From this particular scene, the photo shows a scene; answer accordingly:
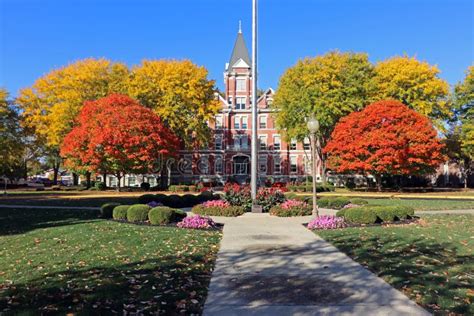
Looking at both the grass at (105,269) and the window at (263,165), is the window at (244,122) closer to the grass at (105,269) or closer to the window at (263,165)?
the window at (263,165)

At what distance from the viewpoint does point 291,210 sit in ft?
55.9

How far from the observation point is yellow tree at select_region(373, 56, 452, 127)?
41.4 meters

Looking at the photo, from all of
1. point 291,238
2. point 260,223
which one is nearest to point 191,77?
point 260,223

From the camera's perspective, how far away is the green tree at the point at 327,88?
4094 centimetres

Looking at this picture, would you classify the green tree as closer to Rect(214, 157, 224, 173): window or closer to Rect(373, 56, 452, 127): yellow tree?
Rect(373, 56, 452, 127): yellow tree

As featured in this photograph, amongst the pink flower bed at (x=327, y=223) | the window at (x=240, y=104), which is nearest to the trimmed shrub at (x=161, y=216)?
the pink flower bed at (x=327, y=223)

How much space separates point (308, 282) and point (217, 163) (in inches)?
2102

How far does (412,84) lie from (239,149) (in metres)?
26.1

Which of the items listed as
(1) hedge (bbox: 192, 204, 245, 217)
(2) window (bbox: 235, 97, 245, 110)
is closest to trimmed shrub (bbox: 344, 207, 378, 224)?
(1) hedge (bbox: 192, 204, 245, 217)

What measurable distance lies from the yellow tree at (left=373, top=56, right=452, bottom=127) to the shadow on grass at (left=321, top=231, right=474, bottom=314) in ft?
113

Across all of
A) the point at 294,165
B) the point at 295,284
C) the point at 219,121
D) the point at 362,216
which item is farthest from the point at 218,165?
the point at 295,284

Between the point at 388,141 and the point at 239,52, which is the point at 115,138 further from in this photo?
the point at 239,52

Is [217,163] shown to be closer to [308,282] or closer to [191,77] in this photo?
[191,77]

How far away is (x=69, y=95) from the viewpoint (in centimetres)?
4031
